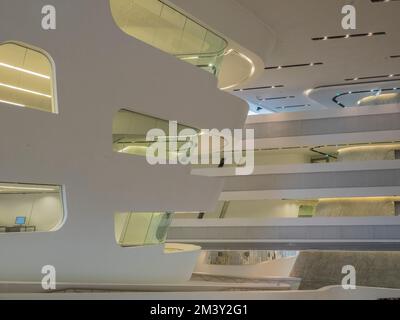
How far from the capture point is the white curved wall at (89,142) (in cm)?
980

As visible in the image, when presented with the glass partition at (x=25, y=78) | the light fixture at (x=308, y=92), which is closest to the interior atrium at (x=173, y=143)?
the glass partition at (x=25, y=78)

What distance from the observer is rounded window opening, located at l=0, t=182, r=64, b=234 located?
983 centimetres

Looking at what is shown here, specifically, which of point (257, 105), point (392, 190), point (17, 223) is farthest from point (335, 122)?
point (17, 223)

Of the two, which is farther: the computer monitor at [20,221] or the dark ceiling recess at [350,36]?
the dark ceiling recess at [350,36]

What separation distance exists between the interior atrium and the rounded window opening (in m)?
0.03

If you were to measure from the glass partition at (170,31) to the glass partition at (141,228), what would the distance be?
442 cm

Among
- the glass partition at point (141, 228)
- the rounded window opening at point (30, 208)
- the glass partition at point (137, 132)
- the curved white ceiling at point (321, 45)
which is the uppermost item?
the curved white ceiling at point (321, 45)

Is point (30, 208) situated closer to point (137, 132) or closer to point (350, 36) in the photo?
point (137, 132)

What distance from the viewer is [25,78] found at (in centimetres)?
1020

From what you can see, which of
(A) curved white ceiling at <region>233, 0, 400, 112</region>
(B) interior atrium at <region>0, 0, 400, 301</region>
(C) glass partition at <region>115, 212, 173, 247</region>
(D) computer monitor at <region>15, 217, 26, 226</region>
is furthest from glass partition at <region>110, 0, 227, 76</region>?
(D) computer monitor at <region>15, 217, 26, 226</region>

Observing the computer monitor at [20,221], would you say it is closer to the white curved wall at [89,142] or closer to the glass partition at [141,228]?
the white curved wall at [89,142]

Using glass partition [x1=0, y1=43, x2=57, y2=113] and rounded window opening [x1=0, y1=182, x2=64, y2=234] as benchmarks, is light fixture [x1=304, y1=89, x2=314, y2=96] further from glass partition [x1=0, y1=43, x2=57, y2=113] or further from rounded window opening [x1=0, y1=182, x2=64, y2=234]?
rounded window opening [x1=0, y1=182, x2=64, y2=234]

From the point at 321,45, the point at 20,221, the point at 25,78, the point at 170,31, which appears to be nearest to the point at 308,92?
the point at 321,45
